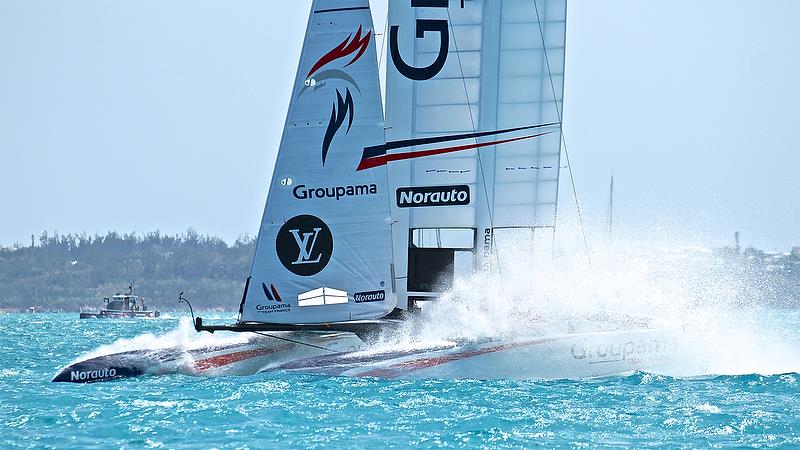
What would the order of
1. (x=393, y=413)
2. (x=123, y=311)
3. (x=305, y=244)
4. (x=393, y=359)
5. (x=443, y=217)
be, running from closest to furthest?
1. (x=393, y=413)
2. (x=393, y=359)
3. (x=305, y=244)
4. (x=443, y=217)
5. (x=123, y=311)

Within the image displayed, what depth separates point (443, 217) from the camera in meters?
18.7

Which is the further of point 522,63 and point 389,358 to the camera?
point 522,63

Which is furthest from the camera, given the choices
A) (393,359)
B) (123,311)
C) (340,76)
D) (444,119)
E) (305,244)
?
(123,311)

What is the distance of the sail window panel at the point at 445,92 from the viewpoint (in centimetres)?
1858

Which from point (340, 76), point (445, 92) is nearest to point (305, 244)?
point (340, 76)

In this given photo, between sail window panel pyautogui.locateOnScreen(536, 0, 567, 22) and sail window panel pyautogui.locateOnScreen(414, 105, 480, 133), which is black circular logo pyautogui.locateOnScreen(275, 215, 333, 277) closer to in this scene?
sail window panel pyautogui.locateOnScreen(414, 105, 480, 133)

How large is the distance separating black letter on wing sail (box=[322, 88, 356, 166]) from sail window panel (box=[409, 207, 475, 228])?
228cm

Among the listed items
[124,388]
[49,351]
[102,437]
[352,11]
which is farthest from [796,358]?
[49,351]

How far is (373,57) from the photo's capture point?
17.3m

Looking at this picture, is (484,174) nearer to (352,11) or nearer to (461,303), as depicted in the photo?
(461,303)

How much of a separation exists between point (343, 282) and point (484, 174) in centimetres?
313

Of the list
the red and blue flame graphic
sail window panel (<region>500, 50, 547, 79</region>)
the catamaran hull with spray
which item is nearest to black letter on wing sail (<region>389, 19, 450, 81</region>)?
sail window panel (<region>500, 50, 547, 79</region>)

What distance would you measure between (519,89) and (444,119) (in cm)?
127

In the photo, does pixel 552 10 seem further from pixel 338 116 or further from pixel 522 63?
pixel 338 116
